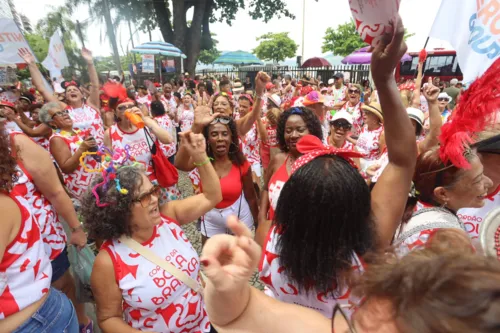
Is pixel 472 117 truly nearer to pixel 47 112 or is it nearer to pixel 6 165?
pixel 6 165

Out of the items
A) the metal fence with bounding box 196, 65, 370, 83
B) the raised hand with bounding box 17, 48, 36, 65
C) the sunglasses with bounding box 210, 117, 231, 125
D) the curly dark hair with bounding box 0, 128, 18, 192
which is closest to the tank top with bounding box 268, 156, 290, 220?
the sunglasses with bounding box 210, 117, 231, 125

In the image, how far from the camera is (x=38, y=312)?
1431 millimetres

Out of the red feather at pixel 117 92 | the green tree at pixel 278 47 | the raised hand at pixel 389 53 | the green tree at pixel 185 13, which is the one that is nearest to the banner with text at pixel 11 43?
the red feather at pixel 117 92

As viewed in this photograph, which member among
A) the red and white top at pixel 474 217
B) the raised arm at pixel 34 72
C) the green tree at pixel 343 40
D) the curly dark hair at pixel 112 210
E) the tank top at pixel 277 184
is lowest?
the red and white top at pixel 474 217

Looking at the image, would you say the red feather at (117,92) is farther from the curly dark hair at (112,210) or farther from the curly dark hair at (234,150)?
the curly dark hair at (112,210)

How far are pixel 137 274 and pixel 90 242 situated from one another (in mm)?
2528

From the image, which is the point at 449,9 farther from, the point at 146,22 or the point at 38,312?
the point at 146,22

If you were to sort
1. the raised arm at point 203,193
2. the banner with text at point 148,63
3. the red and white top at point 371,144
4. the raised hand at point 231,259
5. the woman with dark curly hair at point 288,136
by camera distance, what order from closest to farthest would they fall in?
the raised hand at point 231,259, the raised arm at point 203,193, the woman with dark curly hair at point 288,136, the red and white top at point 371,144, the banner with text at point 148,63

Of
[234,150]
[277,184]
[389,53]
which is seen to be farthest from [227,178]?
[389,53]

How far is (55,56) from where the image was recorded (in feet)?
19.7

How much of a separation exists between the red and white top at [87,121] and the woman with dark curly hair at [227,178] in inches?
72.7

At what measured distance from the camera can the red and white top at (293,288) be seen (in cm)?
119

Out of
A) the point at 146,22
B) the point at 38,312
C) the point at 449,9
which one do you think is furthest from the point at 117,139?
the point at 146,22

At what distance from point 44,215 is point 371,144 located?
3.64 m
